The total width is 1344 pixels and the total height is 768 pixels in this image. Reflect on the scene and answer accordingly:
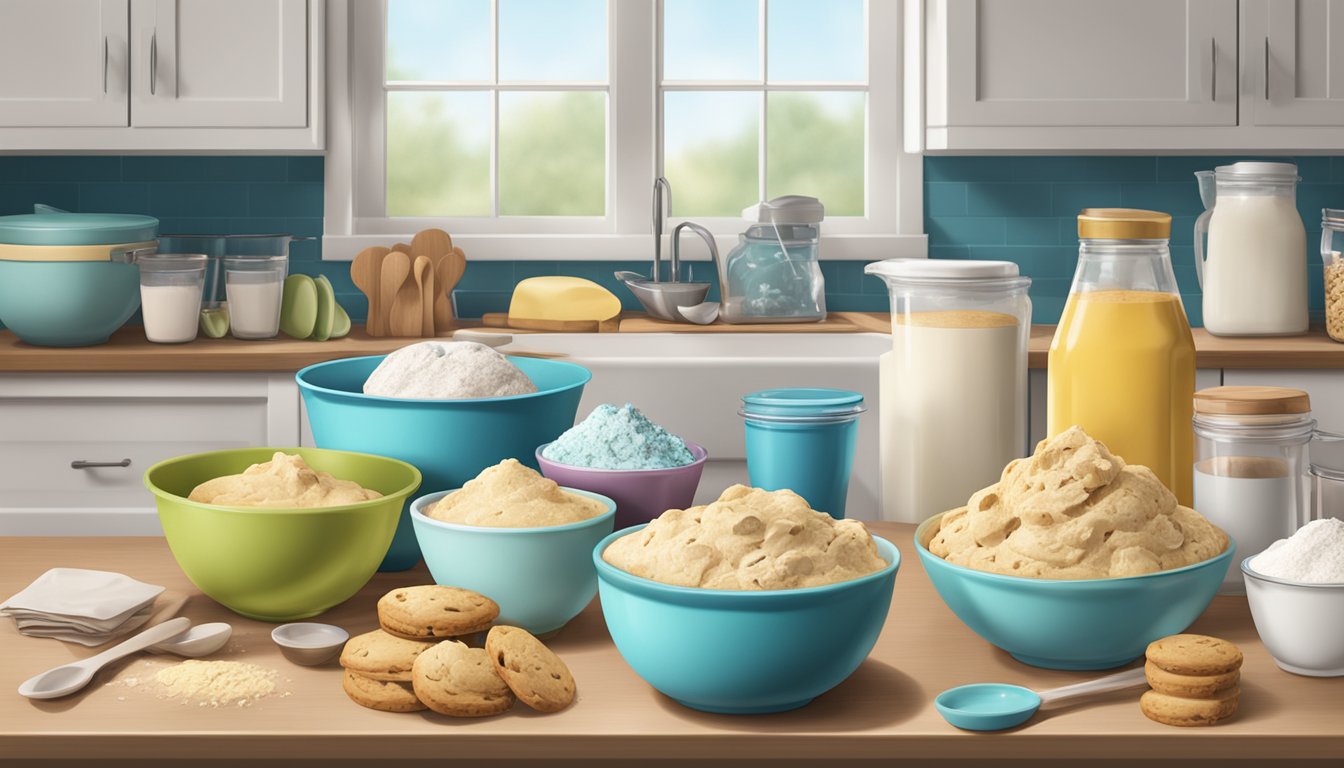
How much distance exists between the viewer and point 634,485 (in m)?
1.25

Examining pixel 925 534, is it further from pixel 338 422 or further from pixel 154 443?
pixel 154 443

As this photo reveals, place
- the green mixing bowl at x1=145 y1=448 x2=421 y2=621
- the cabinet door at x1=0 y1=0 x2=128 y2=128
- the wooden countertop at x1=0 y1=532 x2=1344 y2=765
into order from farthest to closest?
the cabinet door at x1=0 y1=0 x2=128 y2=128, the green mixing bowl at x1=145 y1=448 x2=421 y2=621, the wooden countertop at x1=0 y1=532 x2=1344 y2=765

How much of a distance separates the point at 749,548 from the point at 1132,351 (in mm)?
556

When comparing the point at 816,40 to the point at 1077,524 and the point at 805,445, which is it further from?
the point at 1077,524

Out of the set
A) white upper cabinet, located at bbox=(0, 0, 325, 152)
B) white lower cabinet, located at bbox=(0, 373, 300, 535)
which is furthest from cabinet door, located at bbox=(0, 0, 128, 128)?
white lower cabinet, located at bbox=(0, 373, 300, 535)

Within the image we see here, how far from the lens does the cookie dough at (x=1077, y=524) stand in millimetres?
1001

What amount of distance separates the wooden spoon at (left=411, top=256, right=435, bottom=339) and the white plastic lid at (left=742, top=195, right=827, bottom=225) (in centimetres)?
80

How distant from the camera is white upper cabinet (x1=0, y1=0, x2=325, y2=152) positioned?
310 cm

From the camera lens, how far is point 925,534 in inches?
45.2

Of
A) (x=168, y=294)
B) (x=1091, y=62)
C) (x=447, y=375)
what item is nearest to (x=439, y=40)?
(x=168, y=294)

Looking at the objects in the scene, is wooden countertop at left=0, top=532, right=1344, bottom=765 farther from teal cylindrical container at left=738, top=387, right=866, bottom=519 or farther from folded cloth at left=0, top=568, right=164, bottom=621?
teal cylindrical container at left=738, top=387, right=866, bottom=519

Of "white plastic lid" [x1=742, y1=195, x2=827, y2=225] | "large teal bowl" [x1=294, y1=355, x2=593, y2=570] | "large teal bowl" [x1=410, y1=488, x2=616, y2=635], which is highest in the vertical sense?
"white plastic lid" [x1=742, y1=195, x2=827, y2=225]

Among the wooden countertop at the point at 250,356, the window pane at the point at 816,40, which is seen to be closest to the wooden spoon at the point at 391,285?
the wooden countertop at the point at 250,356

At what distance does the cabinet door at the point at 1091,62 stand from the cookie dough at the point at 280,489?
7.65 ft
